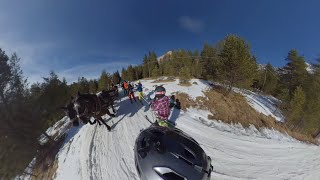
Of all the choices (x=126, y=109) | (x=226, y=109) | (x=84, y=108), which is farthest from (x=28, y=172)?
(x=226, y=109)

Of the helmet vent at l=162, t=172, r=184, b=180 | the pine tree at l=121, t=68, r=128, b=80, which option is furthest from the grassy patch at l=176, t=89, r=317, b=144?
the pine tree at l=121, t=68, r=128, b=80

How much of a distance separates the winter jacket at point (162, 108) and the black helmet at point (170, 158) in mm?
2602

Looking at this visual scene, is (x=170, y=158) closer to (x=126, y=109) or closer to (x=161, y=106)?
(x=161, y=106)

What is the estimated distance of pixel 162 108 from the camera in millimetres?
10398

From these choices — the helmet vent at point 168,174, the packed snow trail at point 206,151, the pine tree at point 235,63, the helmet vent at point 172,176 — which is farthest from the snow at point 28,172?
the pine tree at point 235,63

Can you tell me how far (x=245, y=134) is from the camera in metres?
19.0

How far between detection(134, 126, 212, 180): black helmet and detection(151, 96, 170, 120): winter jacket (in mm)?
2602

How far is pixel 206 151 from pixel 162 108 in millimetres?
5237

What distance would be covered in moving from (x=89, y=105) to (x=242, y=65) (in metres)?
21.4

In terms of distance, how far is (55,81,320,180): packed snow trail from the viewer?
40.4ft

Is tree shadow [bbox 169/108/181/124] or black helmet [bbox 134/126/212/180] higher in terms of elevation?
black helmet [bbox 134/126/212/180]

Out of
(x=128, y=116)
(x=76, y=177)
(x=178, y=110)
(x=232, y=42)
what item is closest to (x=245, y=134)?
(x=178, y=110)

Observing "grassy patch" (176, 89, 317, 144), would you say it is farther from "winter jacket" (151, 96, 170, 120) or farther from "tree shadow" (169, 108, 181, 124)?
"winter jacket" (151, 96, 170, 120)

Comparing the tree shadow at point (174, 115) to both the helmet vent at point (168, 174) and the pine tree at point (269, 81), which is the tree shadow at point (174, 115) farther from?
the pine tree at point (269, 81)
